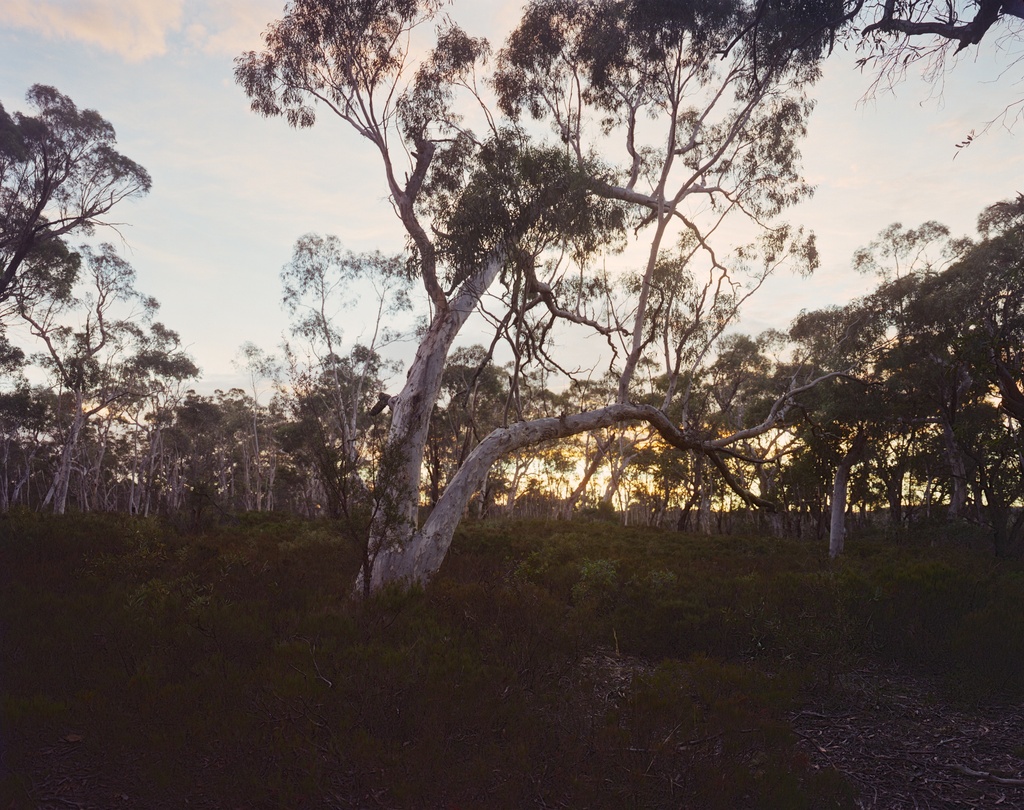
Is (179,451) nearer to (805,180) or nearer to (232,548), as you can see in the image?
(232,548)

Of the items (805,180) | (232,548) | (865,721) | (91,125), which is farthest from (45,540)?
(805,180)

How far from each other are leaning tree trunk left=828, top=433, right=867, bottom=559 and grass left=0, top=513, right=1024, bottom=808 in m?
6.24

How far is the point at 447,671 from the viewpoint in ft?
16.8

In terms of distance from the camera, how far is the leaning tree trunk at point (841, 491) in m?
16.0

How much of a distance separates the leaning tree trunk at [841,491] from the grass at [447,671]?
624cm

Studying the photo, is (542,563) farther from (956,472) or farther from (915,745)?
(956,472)

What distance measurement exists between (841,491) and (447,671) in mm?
15147

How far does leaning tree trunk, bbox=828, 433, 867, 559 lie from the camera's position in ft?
52.6

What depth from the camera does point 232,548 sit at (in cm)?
1069

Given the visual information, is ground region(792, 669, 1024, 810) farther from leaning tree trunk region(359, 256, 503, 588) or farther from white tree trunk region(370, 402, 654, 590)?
white tree trunk region(370, 402, 654, 590)

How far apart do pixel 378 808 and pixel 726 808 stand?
80.8 inches

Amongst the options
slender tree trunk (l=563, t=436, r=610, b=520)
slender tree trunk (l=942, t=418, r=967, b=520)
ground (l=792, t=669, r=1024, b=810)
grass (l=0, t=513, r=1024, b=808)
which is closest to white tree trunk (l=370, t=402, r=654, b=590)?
grass (l=0, t=513, r=1024, b=808)

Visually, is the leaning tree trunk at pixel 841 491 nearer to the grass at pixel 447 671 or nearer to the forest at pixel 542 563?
the forest at pixel 542 563

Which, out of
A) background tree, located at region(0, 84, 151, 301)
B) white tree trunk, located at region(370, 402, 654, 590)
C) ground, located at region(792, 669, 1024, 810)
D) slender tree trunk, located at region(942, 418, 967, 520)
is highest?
background tree, located at region(0, 84, 151, 301)
